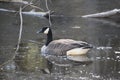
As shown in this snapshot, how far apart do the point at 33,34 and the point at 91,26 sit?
359 cm

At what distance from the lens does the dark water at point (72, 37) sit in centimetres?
1303

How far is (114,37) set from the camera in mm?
19125

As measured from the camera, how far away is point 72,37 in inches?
751

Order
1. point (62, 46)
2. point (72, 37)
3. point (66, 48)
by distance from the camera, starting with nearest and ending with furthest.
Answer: point (66, 48) < point (62, 46) < point (72, 37)

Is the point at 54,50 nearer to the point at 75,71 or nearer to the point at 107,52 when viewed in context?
the point at 107,52

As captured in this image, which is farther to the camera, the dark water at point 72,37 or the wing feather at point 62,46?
the wing feather at point 62,46

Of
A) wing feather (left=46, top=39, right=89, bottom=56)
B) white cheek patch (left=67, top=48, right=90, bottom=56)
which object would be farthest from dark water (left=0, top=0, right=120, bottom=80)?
wing feather (left=46, top=39, right=89, bottom=56)

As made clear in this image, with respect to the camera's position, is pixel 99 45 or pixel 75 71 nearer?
pixel 75 71

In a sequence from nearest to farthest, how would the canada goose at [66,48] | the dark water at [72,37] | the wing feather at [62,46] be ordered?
the dark water at [72,37], the canada goose at [66,48], the wing feather at [62,46]

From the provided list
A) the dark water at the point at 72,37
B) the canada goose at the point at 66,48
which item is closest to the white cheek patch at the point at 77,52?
the canada goose at the point at 66,48

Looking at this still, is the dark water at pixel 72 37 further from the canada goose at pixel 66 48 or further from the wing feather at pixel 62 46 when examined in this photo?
the wing feather at pixel 62 46

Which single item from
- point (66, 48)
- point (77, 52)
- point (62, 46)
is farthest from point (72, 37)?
point (77, 52)

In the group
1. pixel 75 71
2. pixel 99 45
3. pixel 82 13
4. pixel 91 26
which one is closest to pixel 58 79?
pixel 75 71

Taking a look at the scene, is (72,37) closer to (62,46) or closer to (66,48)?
(62,46)
